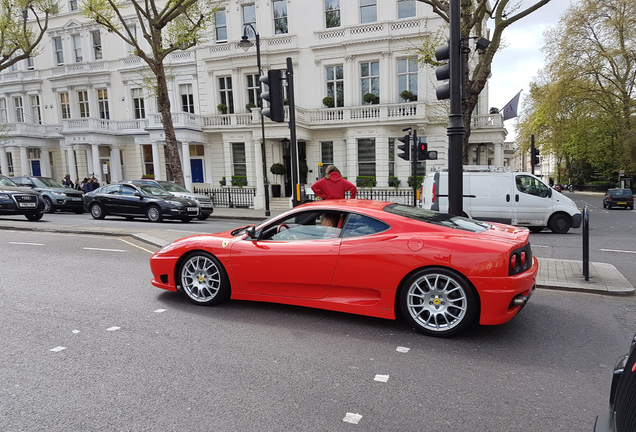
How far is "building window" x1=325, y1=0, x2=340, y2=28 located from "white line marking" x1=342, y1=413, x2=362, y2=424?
27637 mm

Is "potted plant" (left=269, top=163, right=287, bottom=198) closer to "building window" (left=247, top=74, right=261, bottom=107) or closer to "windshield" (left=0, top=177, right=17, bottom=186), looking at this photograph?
"building window" (left=247, top=74, right=261, bottom=107)

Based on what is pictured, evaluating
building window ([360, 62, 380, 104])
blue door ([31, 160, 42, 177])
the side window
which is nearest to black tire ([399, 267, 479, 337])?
the side window

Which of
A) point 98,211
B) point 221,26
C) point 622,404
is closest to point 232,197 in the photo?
A: point 98,211

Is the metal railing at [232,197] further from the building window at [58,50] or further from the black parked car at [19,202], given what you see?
the building window at [58,50]

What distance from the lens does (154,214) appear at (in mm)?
15984

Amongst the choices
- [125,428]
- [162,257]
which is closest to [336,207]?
[162,257]

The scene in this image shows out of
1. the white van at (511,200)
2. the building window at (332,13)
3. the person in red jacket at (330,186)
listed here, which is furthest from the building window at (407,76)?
the person in red jacket at (330,186)

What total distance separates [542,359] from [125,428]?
3440 mm

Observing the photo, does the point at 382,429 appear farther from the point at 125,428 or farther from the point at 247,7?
the point at 247,7

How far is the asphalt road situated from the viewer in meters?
2.89

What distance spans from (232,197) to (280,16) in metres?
12.6

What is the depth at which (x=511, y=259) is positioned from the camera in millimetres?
4004

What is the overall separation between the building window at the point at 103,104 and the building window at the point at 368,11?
67.3 ft

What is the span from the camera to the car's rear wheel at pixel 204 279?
5.18 metres
